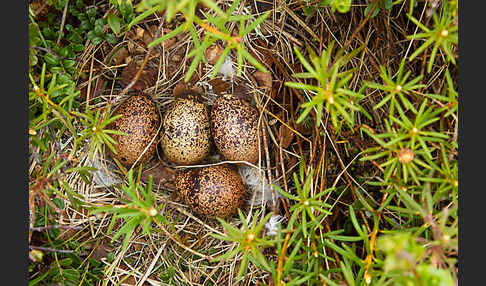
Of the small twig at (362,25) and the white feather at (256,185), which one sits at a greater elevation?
the small twig at (362,25)

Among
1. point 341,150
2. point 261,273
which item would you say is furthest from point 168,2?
point 261,273

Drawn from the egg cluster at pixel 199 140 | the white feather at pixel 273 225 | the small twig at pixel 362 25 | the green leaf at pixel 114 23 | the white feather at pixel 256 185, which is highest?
the small twig at pixel 362 25

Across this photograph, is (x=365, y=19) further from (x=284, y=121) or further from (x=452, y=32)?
(x=284, y=121)

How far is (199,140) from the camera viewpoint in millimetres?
2279

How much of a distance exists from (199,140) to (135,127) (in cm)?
33

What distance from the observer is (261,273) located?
7.50ft

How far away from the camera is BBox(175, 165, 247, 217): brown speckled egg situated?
2229 millimetres

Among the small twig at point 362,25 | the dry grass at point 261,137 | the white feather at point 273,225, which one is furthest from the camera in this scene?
the dry grass at point 261,137

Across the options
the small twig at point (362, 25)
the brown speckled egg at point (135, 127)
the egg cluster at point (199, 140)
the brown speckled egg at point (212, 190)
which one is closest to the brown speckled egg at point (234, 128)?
the egg cluster at point (199, 140)

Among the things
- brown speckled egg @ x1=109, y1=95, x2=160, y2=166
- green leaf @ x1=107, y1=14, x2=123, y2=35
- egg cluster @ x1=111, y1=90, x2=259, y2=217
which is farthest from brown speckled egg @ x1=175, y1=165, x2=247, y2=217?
green leaf @ x1=107, y1=14, x2=123, y2=35

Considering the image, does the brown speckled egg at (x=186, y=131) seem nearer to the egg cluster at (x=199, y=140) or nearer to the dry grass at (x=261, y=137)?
the egg cluster at (x=199, y=140)

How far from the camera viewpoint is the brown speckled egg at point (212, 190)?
2.23 meters

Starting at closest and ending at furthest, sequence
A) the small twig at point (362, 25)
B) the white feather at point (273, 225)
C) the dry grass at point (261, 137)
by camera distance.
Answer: the small twig at point (362, 25)
the white feather at point (273, 225)
the dry grass at point (261, 137)

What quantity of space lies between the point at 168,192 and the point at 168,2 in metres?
1.31
